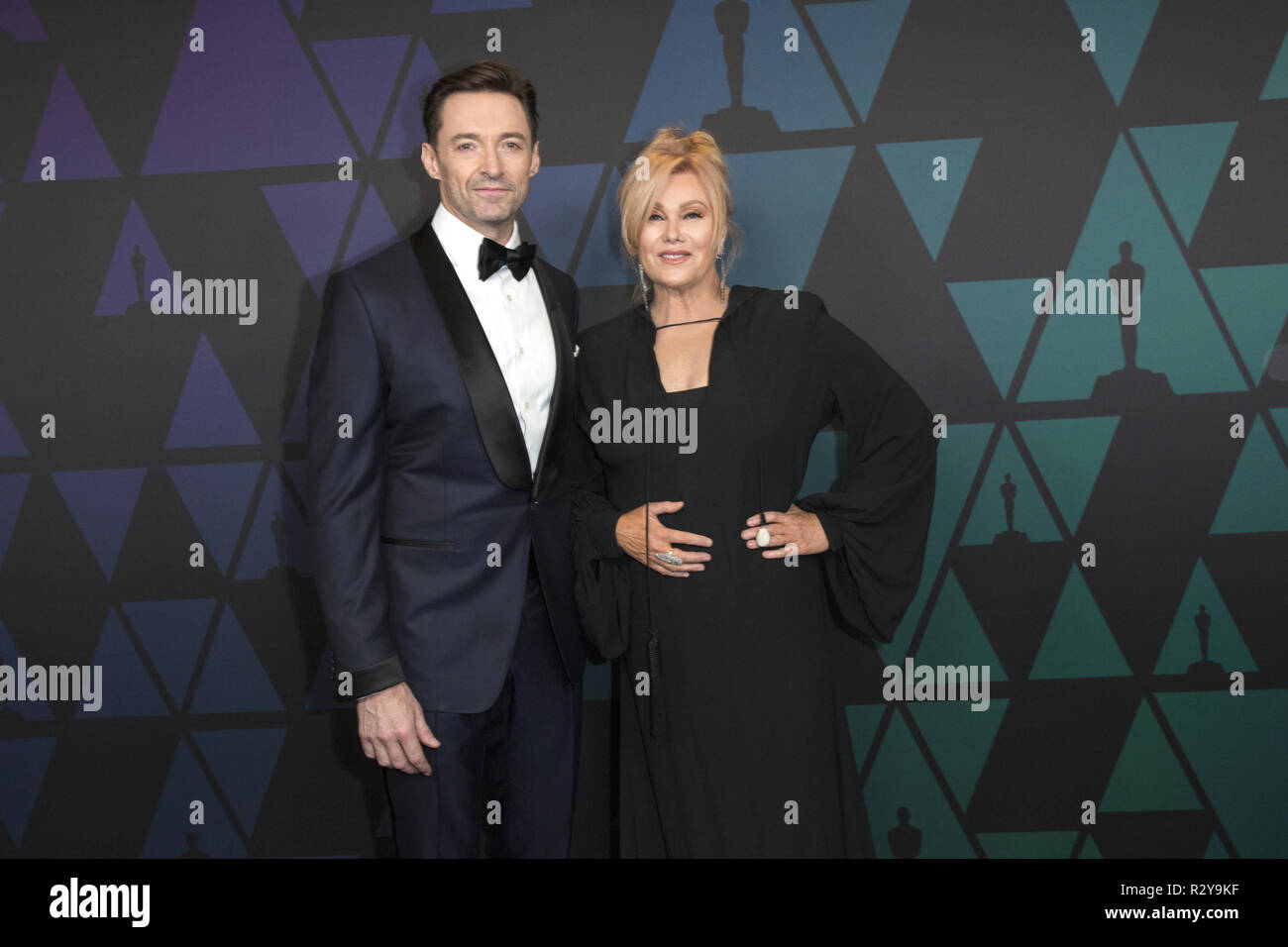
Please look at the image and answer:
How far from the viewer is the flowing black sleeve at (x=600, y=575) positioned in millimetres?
2590

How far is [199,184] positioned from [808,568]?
87.5 inches

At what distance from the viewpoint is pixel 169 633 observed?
334 centimetres

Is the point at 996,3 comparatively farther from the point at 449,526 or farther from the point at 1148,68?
the point at 449,526

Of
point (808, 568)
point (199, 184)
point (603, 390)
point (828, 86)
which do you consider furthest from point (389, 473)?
point (828, 86)

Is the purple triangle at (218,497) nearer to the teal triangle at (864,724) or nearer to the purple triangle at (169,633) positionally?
the purple triangle at (169,633)

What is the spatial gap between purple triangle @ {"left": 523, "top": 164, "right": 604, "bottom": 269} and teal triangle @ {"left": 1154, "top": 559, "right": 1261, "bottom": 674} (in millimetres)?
2139

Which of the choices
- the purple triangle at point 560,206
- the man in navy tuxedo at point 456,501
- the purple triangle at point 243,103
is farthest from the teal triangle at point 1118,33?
the purple triangle at point 243,103

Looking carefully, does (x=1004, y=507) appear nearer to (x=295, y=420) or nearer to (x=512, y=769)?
(x=512, y=769)

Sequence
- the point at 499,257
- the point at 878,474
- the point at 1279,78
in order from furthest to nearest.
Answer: the point at 1279,78, the point at 878,474, the point at 499,257

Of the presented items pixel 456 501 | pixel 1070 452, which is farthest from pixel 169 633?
pixel 1070 452

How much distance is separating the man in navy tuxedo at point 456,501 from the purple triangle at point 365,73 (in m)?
0.84

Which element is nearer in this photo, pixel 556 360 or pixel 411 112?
pixel 556 360

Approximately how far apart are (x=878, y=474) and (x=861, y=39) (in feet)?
4.57

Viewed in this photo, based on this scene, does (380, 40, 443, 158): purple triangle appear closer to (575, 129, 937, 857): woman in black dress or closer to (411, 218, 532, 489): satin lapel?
(575, 129, 937, 857): woman in black dress
